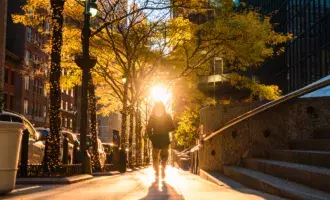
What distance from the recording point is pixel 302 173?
6.77m

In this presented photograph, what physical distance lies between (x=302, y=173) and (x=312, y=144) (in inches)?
→ 82.0

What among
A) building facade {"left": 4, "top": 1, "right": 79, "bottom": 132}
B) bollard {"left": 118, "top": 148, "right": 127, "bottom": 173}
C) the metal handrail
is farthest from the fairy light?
building facade {"left": 4, "top": 1, "right": 79, "bottom": 132}

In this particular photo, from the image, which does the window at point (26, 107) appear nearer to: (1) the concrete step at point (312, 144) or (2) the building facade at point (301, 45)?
(2) the building facade at point (301, 45)

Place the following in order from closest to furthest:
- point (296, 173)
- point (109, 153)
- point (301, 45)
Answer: point (296, 173) < point (109, 153) < point (301, 45)

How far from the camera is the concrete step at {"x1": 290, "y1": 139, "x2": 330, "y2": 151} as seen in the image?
26.4ft

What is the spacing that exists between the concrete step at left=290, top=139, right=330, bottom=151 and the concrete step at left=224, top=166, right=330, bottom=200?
1012 mm

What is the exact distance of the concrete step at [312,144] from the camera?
8062 mm

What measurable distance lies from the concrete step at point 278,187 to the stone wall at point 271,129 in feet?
4.84

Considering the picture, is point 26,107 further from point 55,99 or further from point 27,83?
point 55,99

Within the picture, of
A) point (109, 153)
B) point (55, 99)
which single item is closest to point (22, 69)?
point (109, 153)

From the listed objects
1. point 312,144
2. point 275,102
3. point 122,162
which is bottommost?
point 122,162

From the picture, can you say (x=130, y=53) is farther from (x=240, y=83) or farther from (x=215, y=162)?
(x=215, y=162)

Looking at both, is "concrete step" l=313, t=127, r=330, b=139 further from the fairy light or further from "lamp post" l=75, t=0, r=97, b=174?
"lamp post" l=75, t=0, r=97, b=174

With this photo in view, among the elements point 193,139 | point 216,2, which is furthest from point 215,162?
point 193,139
